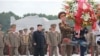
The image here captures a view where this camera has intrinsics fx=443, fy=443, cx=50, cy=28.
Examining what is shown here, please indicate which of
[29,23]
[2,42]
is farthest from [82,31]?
[29,23]

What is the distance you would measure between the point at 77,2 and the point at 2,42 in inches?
192

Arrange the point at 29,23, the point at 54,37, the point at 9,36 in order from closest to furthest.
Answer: the point at 54,37 < the point at 9,36 < the point at 29,23

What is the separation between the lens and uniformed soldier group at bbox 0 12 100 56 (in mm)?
14508

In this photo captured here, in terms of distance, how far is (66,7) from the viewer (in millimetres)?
14641

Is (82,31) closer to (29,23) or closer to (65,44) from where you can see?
(65,44)

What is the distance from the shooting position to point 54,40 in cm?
1770

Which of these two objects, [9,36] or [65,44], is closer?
[65,44]

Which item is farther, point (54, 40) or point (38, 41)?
point (54, 40)

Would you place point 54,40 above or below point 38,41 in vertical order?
below

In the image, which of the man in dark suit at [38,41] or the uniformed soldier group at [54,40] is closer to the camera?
the uniformed soldier group at [54,40]

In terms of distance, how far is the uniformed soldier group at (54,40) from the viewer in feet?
47.6

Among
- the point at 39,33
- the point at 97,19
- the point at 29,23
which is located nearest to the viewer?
the point at 97,19

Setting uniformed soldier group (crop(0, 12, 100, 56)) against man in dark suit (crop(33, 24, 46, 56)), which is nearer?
uniformed soldier group (crop(0, 12, 100, 56))

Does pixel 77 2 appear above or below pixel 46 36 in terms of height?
above
